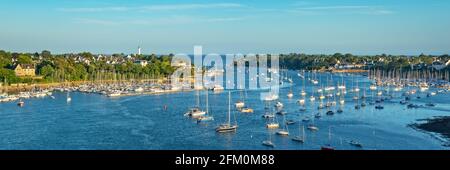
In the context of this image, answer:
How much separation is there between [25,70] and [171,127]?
16.0 m

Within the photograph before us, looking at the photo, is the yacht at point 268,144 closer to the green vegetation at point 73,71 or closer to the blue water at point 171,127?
the blue water at point 171,127

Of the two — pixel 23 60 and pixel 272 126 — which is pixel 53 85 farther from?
pixel 272 126

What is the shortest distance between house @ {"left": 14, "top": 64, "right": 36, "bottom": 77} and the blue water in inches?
331

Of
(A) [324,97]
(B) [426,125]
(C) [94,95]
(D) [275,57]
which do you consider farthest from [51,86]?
(D) [275,57]

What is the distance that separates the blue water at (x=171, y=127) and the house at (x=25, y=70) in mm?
8404

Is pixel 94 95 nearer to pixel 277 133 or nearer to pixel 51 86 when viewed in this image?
pixel 51 86

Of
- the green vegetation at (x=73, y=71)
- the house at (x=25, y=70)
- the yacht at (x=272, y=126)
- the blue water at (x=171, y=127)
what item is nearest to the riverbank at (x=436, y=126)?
the blue water at (x=171, y=127)

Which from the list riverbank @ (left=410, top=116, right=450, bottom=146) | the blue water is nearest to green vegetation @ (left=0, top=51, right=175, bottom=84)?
the blue water

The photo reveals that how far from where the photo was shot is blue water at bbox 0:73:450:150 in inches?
362

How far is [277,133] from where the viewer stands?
10.3m

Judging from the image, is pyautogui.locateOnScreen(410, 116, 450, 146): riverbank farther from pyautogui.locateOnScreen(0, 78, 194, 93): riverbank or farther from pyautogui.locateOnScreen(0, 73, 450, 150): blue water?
pyautogui.locateOnScreen(0, 78, 194, 93): riverbank

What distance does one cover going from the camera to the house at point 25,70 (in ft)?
79.1

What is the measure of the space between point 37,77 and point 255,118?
14.7 metres

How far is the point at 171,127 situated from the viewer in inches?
438
